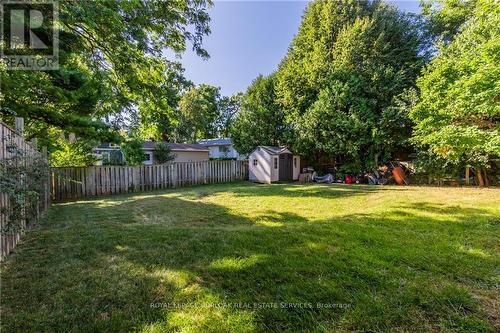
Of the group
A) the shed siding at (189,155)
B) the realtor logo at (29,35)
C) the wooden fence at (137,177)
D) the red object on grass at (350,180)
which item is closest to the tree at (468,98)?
the red object on grass at (350,180)

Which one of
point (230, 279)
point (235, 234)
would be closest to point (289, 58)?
point (235, 234)

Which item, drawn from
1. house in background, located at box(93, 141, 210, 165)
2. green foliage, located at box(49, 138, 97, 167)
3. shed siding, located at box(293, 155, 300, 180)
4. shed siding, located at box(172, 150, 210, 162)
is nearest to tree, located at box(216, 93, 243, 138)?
shed siding, located at box(172, 150, 210, 162)

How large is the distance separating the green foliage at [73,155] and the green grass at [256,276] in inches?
238

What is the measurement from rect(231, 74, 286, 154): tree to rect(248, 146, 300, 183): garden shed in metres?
1.63

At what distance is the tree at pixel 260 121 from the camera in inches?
638

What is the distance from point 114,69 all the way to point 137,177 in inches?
273

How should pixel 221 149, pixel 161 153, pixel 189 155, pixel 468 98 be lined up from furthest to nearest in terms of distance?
1. pixel 221 149
2. pixel 189 155
3. pixel 161 153
4. pixel 468 98

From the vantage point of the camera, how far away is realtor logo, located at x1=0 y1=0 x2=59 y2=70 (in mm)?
3367

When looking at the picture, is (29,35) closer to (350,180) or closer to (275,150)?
(275,150)

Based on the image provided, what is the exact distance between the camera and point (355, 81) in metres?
13.0

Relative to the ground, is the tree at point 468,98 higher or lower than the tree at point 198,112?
lower

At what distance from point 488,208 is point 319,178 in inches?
355

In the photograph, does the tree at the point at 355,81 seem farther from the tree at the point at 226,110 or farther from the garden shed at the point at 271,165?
the tree at the point at 226,110

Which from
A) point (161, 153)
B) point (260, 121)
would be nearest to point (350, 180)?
point (260, 121)
